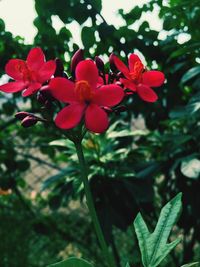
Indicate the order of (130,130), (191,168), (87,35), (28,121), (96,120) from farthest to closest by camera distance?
(130,130)
(191,168)
(87,35)
(28,121)
(96,120)

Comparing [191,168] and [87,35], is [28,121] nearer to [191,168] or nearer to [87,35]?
[87,35]

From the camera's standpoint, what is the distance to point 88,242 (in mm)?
3131

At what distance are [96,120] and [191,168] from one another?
99cm

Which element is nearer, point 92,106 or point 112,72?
point 92,106

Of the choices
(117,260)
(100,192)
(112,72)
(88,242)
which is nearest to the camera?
(112,72)

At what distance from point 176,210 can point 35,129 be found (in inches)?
87.1

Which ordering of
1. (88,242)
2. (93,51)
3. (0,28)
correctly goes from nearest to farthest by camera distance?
(0,28), (93,51), (88,242)

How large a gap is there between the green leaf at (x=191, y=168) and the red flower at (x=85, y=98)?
3.00ft

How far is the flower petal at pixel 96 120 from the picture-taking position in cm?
65

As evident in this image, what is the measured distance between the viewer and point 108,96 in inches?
27.4

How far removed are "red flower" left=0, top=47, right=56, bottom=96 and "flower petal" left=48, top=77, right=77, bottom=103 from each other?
65 millimetres

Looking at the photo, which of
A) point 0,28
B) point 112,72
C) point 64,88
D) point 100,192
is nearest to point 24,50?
point 0,28

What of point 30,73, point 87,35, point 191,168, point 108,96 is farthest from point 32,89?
point 191,168

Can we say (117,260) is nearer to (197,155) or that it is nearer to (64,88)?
(197,155)
